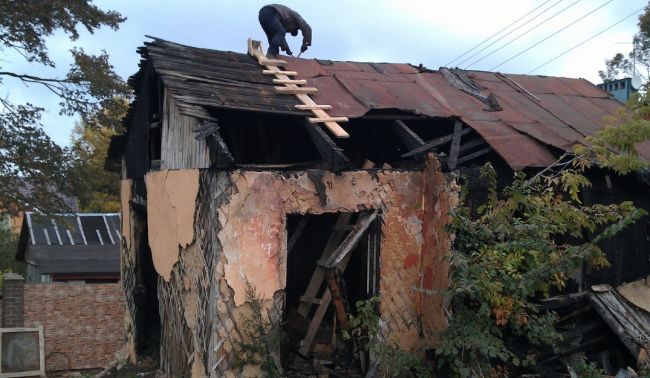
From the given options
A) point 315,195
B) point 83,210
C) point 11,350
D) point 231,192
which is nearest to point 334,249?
point 315,195

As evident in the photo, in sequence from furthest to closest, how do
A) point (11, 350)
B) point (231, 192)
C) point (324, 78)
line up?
point (11, 350) < point (324, 78) < point (231, 192)

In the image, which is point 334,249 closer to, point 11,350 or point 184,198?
point 184,198

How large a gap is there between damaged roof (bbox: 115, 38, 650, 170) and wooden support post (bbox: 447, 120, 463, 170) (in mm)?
183

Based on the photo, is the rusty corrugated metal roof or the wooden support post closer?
the wooden support post

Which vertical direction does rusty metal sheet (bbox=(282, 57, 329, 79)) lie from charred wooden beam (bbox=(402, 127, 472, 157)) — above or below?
above

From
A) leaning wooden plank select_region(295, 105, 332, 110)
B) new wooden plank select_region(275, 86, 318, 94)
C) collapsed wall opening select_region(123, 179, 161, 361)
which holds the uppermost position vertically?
new wooden plank select_region(275, 86, 318, 94)

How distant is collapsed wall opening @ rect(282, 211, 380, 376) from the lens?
7582 mm

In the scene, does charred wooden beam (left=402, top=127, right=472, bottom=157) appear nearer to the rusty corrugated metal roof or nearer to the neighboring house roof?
the rusty corrugated metal roof

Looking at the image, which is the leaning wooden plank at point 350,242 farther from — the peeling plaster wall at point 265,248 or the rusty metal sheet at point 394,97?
the rusty metal sheet at point 394,97

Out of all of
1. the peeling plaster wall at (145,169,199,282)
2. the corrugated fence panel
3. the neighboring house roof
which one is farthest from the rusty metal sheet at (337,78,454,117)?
the neighboring house roof

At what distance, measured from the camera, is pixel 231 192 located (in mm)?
6918

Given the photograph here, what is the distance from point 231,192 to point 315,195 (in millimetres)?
993

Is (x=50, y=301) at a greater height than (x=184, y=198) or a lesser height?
lesser

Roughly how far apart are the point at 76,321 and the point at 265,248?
10162mm
